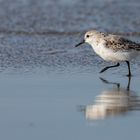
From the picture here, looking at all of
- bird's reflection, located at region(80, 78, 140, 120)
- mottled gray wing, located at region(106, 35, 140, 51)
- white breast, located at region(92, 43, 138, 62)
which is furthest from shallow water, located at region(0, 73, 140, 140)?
mottled gray wing, located at region(106, 35, 140, 51)

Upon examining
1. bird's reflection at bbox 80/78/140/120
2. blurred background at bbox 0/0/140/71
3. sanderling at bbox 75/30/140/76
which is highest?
sanderling at bbox 75/30/140/76

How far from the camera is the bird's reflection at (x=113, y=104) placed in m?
6.34

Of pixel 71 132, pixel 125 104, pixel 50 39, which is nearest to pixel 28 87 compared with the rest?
pixel 125 104

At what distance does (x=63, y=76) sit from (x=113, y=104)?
144 cm

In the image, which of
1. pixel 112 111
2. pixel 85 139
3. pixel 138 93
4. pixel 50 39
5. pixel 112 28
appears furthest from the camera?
pixel 112 28

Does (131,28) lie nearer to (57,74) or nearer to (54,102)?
(57,74)

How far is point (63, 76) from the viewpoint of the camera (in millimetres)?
8047

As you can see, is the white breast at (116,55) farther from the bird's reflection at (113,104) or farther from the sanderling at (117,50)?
the bird's reflection at (113,104)

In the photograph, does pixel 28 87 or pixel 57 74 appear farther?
pixel 57 74

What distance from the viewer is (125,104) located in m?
6.72

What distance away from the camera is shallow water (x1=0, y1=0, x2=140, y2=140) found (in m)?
5.89

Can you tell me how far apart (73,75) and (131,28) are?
3517mm

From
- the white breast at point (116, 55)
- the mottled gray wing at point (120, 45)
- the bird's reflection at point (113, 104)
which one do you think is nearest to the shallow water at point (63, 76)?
the bird's reflection at point (113, 104)

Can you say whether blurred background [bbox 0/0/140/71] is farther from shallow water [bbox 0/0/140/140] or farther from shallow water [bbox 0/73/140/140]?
shallow water [bbox 0/73/140/140]
